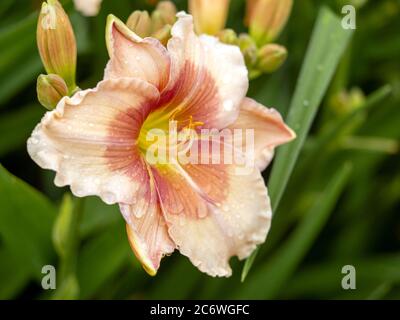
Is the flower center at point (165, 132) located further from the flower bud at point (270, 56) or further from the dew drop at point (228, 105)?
the flower bud at point (270, 56)

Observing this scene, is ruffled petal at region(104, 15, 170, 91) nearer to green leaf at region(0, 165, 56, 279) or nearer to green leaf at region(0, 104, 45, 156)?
green leaf at region(0, 165, 56, 279)

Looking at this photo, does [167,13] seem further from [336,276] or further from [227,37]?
[336,276]

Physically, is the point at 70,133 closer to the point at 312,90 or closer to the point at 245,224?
the point at 245,224

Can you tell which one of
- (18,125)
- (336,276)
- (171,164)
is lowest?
(336,276)

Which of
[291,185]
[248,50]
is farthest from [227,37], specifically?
[291,185]

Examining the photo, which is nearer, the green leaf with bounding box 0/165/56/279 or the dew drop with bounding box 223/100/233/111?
the dew drop with bounding box 223/100/233/111

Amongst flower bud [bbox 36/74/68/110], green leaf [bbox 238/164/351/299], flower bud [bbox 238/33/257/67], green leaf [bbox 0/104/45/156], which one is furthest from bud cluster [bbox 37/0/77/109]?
green leaf [bbox 238/164/351/299]
